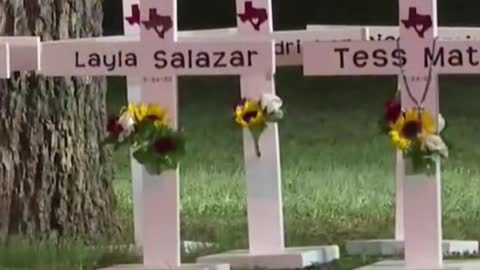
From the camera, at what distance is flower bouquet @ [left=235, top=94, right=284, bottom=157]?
185 inches

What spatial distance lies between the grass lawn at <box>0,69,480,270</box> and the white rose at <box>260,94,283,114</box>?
0.93ft

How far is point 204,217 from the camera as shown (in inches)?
252

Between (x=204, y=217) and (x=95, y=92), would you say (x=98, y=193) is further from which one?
(x=204, y=217)

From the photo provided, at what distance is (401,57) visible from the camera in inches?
174

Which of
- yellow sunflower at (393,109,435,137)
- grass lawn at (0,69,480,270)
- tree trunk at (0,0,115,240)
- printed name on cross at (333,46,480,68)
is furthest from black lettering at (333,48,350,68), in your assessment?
tree trunk at (0,0,115,240)

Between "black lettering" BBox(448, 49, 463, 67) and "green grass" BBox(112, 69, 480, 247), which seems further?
"green grass" BBox(112, 69, 480, 247)

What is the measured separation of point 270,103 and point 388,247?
31.2 inches

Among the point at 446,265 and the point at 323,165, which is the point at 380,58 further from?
the point at 323,165

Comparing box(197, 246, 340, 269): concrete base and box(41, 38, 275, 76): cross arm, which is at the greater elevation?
box(41, 38, 275, 76): cross arm

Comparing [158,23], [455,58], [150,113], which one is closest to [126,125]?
[150,113]

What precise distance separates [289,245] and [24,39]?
1.25m

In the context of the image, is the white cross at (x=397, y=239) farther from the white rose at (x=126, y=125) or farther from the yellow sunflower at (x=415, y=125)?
the white rose at (x=126, y=125)

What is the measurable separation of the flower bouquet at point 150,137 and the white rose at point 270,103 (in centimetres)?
30

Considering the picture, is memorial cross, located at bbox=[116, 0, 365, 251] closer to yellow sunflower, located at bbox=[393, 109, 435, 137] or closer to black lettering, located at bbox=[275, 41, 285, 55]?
black lettering, located at bbox=[275, 41, 285, 55]
